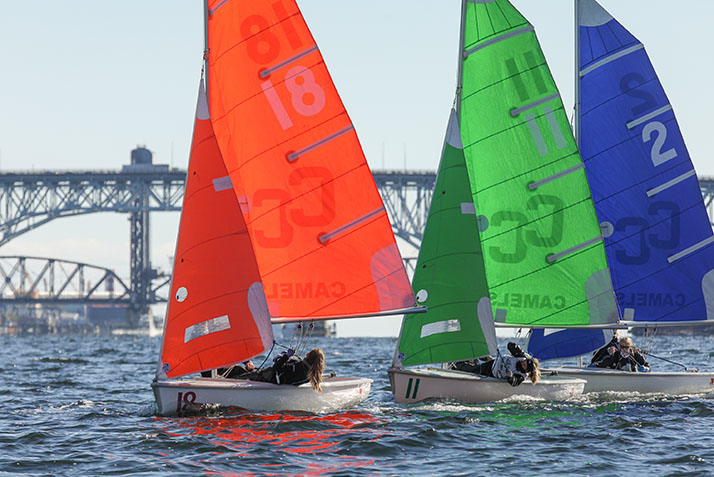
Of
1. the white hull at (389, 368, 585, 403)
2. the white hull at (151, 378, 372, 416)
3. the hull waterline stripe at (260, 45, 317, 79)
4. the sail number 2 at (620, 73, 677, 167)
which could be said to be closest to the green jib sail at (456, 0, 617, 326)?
the white hull at (389, 368, 585, 403)

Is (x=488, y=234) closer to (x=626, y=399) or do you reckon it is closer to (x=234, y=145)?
(x=626, y=399)

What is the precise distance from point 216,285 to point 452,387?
452 cm

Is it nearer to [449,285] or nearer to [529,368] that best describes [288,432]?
[449,285]

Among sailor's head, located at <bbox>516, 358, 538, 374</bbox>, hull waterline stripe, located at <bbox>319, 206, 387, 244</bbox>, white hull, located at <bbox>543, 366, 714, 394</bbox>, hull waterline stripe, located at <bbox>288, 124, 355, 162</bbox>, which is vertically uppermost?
hull waterline stripe, located at <bbox>288, 124, 355, 162</bbox>

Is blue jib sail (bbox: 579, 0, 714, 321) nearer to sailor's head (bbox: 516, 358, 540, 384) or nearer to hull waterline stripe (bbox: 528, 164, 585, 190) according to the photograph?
hull waterline stripe (bbox: 528, 164, 585, 190)

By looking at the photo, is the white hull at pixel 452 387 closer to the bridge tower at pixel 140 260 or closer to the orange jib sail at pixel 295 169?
the orange jib sail at pixel 295 169

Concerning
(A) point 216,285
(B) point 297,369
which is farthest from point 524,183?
(A) point 216,285

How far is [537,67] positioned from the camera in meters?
23.5

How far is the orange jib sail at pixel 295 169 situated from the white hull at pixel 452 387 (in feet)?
4.07

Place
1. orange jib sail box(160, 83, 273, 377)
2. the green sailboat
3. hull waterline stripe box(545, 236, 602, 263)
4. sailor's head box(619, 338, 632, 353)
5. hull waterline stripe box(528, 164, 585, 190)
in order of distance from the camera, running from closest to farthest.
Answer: orange jib sail box(160, 83, 273, 377) → the green sailboat → hull waterline stripe box(528, 164, 585, 190) → hull waterline stripe box(545, 236, 602, 263) → sailor's head box(619, 338, 632, 353)

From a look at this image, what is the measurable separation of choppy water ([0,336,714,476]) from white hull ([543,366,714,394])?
30cm

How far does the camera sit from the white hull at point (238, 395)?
59.1ft

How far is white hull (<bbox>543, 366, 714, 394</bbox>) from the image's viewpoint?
22.9 m

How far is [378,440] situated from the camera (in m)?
16.6
